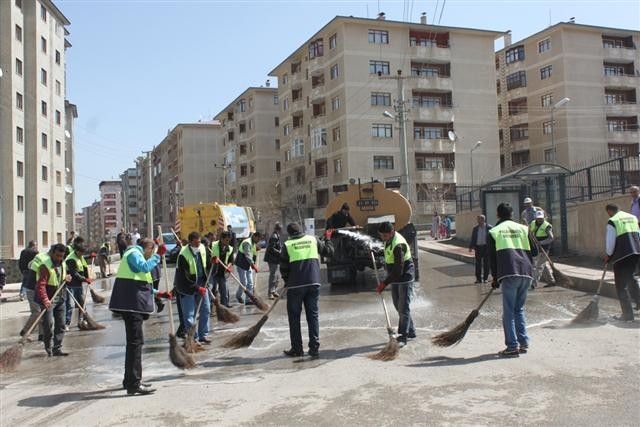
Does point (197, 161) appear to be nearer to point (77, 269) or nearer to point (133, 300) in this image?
point (77, 269)

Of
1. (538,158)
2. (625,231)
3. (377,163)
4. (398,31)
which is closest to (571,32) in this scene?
(538,158)

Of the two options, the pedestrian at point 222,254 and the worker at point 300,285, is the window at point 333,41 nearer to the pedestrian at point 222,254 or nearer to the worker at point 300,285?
the pedestrian at point 222,254

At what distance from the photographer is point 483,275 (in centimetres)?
1486

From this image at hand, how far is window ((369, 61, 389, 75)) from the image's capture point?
51750mm

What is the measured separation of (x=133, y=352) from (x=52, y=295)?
336 cm

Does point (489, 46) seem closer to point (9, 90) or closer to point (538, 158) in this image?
point (538, 158)

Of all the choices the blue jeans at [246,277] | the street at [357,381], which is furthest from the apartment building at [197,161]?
the street at [357,381]

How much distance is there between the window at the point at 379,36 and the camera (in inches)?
2051

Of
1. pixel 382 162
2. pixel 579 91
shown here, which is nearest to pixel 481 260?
pixel 382 162

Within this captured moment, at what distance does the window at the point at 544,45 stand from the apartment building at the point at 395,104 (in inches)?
217

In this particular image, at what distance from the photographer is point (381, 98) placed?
51875 mm

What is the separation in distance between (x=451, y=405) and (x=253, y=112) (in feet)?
227

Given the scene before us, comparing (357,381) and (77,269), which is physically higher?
(77,269)

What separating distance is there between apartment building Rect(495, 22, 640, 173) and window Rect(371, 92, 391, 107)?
1626cm
